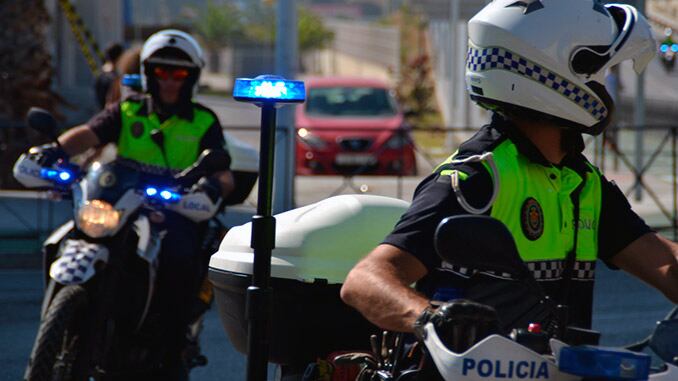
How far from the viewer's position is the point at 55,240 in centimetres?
600

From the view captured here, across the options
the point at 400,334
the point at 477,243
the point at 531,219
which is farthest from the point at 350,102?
the point at 477,243

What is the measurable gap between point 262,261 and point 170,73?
3.46m

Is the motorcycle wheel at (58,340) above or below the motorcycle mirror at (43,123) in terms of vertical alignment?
below

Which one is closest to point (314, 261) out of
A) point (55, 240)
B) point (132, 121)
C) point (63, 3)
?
point (55, 240)

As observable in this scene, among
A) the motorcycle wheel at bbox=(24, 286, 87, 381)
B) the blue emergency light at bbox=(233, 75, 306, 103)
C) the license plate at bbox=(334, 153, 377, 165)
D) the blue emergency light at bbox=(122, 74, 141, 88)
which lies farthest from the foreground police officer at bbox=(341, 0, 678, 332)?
the license plate at bbox=(334, 153, 377, 165)

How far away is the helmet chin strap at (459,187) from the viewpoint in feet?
9.95

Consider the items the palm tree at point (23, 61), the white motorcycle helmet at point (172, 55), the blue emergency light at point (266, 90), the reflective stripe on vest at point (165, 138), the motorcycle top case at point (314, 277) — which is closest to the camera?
the blue emergency light at point (266, 90)

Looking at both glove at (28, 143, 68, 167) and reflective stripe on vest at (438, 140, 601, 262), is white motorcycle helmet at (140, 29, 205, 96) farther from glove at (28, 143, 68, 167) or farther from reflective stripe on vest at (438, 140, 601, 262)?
reflective stripe on vest at (438, 140, 601, 262)

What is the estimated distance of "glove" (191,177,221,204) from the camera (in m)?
6.21

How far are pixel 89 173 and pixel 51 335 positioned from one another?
3.04 ft

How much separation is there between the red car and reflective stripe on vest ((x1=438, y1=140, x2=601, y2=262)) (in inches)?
500

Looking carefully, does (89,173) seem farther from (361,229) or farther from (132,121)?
(361,229)

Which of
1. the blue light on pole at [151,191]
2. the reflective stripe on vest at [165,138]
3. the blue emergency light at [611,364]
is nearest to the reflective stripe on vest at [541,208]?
the blue emergency light at [611,364]

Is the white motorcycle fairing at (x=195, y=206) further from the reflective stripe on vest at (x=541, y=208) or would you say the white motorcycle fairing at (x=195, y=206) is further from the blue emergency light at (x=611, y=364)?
the blue emergency light at (x=611, y=364)
